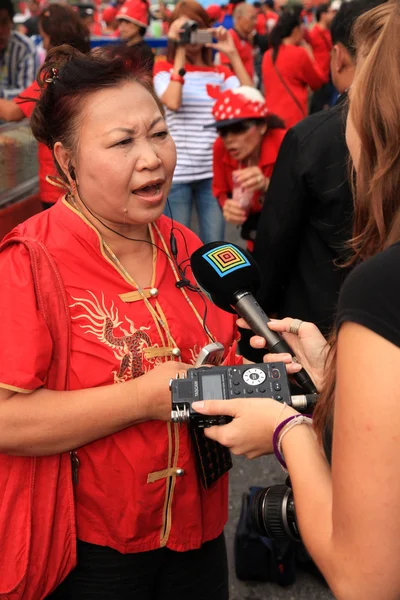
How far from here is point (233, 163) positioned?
3953 millimetres

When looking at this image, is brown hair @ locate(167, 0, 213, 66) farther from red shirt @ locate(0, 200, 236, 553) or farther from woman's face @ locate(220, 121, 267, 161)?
red shirt @ locate(0, 200, 236, 553)

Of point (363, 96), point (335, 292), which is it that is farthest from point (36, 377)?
point (335, 292)

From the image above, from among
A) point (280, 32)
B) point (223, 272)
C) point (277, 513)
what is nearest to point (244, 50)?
point (280, 32)

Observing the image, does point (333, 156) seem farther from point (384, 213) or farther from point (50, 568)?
point (50, 568)

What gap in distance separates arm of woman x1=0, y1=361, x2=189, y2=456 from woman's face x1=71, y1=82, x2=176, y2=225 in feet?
1.45

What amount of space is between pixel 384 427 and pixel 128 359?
85 centimetres

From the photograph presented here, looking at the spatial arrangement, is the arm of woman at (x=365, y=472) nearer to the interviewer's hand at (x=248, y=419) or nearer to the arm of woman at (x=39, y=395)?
the interviewer's hand at (x=248, y=419)

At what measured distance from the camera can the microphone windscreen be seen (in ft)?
5.66

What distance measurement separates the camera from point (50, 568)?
5.56 ft

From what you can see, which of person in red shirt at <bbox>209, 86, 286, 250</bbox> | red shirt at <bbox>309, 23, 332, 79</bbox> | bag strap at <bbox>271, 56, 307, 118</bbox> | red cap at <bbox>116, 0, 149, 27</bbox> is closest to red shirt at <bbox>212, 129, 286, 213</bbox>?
person in red shirt at <bbox>209, 86, 286, 250</bbox>

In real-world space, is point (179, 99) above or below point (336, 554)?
below

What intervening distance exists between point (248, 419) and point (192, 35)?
4.08 metres

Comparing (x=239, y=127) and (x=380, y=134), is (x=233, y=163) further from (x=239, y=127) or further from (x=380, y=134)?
(x=380, y=134)

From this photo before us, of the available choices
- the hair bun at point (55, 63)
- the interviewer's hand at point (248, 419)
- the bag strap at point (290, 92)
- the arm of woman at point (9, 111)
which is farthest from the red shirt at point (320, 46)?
the interviewer's hand at point (248, 419)
